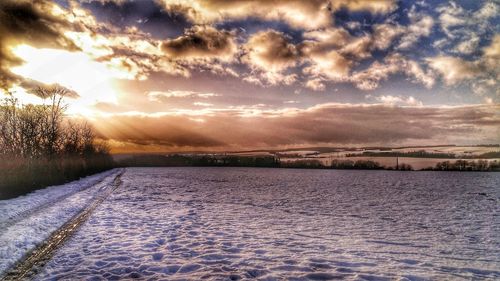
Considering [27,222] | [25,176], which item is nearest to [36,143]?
[25,176]

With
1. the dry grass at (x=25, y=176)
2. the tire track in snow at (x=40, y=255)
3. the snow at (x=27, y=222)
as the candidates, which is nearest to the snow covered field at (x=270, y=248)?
the tire track in snow at (x=40, y=255)

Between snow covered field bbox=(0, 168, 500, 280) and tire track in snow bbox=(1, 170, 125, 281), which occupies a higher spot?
tire track in snow bbox=(1, 170, 125, 281)

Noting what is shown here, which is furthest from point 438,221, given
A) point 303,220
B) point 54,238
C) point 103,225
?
point 54,238

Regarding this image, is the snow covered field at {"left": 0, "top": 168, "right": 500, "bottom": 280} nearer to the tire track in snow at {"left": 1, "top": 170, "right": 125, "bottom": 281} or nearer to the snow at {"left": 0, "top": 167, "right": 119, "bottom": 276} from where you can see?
the tire track in snow at {"left": 1, "top": 170, "right": 125, "bottom": 281}

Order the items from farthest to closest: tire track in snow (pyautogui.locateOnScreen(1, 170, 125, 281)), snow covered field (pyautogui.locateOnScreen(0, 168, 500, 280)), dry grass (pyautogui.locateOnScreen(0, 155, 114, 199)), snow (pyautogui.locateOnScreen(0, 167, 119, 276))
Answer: dry grass (pyautogui.locateOnScreen(0, 155, 114, 199))
snow (pyautogui.locateOnScreen(0, 167, 119, 276))
snow covered field (pyautogui.locateOnScreen(0, 168, 500, 280))
tire track in snow (pyautogui.locateOnScreen(1, 170, 125, 281))

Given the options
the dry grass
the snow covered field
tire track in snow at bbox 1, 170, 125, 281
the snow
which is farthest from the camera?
the dry grass

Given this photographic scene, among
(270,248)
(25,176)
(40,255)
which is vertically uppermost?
(25,176)

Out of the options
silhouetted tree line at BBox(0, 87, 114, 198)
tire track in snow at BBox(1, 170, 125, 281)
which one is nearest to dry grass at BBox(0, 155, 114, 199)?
silhouetted tree line at BBox(0, 87, 114, 198)

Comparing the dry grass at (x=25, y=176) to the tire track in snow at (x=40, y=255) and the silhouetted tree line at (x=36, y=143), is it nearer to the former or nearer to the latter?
the silhouetted tree line at (x=36, y=143)

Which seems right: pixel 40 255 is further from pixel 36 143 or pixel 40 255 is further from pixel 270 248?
pixel 36 143

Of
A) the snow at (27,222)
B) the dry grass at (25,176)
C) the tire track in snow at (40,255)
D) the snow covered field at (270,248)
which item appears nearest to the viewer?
the tire track in snow at (40,255)

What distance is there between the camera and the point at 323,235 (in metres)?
15.4

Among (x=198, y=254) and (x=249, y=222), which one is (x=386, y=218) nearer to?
(x=249, y=222)

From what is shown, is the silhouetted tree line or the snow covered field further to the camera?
the silhouetted tree line
